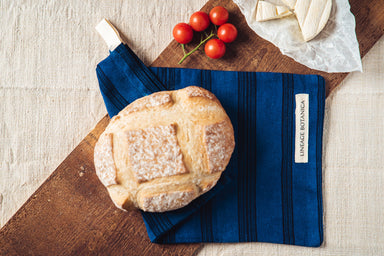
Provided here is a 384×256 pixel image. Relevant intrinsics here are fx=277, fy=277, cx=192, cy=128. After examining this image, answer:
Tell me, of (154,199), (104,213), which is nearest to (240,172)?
(154,199)

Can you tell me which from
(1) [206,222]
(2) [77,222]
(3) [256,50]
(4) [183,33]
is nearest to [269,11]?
(3) [256,50]

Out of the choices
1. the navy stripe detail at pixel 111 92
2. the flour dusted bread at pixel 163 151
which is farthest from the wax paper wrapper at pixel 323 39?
the navy stripe detail at pixel 111 92

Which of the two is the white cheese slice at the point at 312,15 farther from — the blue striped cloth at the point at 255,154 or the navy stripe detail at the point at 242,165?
the navy stripe detail at the point at 242,165

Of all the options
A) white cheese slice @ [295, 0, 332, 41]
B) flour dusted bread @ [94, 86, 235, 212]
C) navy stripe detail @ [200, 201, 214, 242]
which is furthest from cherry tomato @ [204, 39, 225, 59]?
navy stripe detail @ [200, 201, 214, 242]

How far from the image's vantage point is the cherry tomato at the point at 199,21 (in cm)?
145

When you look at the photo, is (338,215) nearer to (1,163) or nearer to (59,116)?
(59,116)

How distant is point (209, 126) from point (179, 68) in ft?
1.39

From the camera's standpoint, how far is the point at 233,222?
147 cm

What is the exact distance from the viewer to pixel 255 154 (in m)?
1.49

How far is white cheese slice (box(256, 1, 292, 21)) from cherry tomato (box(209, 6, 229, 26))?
0.17m

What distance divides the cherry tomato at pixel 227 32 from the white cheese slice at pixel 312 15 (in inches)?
13.0

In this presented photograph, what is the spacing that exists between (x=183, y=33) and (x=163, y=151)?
639 mm

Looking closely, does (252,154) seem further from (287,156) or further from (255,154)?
(287,156)

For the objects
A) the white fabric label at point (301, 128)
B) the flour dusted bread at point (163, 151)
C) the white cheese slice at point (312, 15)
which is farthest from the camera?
the white fabric label at point (301, 128)
